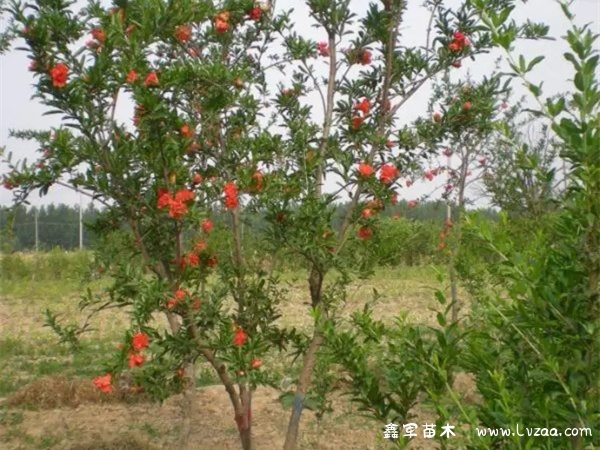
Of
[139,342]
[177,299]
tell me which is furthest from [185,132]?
[139,342]

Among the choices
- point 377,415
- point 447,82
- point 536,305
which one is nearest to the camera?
point 536,305

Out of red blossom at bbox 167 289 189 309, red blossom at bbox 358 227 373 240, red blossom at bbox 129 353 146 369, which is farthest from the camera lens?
red blossom at bbox 358 227 373 240

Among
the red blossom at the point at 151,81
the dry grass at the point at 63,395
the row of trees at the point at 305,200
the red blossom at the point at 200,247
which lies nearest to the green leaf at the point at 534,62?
the row of trees at the point at 305,200

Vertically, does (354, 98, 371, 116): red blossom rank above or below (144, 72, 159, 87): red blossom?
above

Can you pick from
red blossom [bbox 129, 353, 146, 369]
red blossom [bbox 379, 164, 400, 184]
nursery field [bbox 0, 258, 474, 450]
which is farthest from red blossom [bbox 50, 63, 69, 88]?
red blossom [bbox 379, 164, 400, 184]

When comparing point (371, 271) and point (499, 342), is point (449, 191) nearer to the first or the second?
point (371, 271)

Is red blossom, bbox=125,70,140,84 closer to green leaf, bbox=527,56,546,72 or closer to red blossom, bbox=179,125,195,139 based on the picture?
red blossom, bbox=179,125,195,139

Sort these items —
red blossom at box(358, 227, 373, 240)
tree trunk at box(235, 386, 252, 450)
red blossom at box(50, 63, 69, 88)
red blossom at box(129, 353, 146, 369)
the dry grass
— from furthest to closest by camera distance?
the dry grass, tree trunk at box(235, 386, 252, 450), red blossom at box(358, 227, 373, 240), red blossom at box(129, 353, 146, 369), red blossom at box(50, 63, 69, 88)

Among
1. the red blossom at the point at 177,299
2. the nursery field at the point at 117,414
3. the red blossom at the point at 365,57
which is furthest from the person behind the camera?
the nursery field at the point at 117,414

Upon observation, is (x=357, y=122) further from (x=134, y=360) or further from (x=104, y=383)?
(x=104, y=383)

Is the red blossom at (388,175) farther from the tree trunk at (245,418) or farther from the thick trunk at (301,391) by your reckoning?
the tree trunk at (245,418)

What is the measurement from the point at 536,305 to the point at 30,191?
2108 mm

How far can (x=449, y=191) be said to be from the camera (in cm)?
701

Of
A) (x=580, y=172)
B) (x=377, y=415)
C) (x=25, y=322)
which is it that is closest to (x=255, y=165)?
(x=377, y=415)
